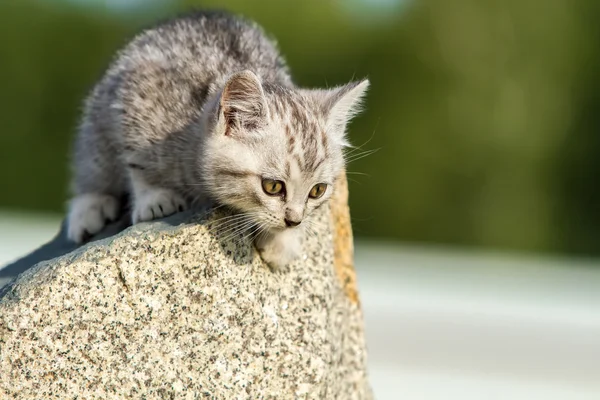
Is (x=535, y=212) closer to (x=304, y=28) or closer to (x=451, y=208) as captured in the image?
(x=451, y=208)

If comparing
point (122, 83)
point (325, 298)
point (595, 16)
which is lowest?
point (325, 298)

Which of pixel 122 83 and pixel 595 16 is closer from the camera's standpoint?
pixel 122 83

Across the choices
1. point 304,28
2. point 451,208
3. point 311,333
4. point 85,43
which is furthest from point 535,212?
point 311,333

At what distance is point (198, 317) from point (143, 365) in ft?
0.96

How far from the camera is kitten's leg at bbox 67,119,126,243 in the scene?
4441 mm

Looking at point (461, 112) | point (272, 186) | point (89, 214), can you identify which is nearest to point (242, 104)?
point (272, 186)

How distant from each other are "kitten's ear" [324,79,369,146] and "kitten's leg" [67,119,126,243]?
4.09 ft

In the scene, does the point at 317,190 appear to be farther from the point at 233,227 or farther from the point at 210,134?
the point at 210,134

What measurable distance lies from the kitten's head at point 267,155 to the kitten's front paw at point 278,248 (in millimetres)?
148

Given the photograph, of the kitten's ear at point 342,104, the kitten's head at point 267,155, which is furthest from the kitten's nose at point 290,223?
the kitten's ear at point 342,104

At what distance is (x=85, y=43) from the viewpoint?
10.3 metres

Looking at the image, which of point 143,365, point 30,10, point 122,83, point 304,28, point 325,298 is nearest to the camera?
point 143,365

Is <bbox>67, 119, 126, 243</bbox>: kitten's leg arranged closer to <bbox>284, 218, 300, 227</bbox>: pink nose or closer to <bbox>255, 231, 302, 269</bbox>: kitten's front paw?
<bbox>255, 231, 302, 269</bbox>: kitten's front paw

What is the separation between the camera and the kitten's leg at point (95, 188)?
14.6ft
